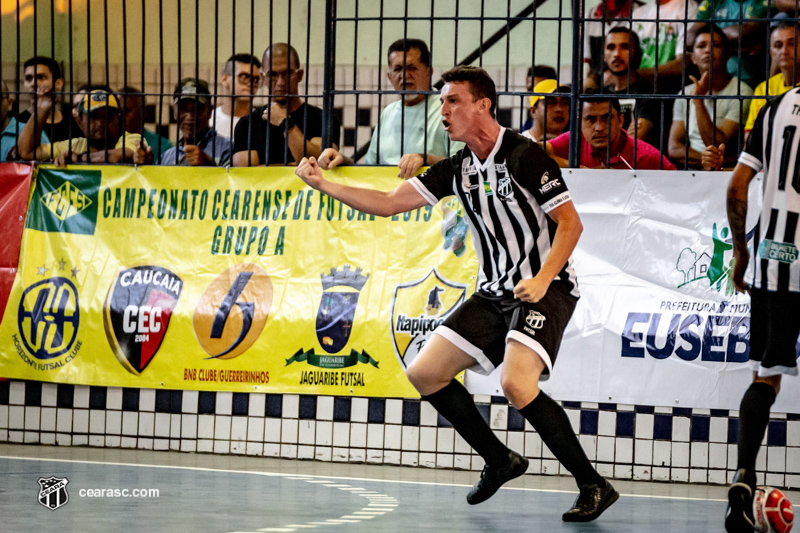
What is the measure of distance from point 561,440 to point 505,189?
1150mm

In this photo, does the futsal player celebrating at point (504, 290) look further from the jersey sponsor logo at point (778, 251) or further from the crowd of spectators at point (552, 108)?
the crowd of spectators at point (552, 108)

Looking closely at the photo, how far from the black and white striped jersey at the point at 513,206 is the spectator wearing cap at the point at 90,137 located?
10.9 ft

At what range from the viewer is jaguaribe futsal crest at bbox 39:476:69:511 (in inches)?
172

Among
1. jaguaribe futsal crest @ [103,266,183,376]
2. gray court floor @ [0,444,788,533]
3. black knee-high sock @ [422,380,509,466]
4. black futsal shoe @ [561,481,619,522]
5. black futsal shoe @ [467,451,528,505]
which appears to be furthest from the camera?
jaguaribe futsal crest @ [103,266,183,376]

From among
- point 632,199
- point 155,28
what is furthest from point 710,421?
point 155,28

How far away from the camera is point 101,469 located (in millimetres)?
5676

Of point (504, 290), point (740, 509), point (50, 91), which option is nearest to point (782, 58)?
point (504, 290)

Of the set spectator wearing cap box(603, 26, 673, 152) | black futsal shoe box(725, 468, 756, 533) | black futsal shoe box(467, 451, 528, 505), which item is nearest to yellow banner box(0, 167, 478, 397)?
spectator wearing cap box(603, 26, 673, 152)

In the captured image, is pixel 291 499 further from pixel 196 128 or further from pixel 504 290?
pixel 196 128

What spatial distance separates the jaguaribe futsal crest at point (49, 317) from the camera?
6.85 meters

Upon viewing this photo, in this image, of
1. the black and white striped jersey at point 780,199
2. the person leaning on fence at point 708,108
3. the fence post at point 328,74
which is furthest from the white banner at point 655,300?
A: the black and white striped jersey at point 780,199

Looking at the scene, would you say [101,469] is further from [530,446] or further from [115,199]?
[530,446]

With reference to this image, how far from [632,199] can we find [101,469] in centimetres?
353

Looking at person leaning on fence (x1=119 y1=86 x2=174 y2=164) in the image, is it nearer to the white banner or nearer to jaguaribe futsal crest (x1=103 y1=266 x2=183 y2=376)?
jaguaribe futsal crest (x1=103 y1=266 x2=183 y2=376)
